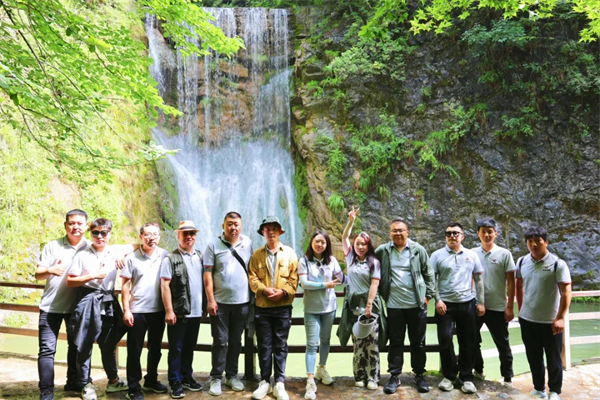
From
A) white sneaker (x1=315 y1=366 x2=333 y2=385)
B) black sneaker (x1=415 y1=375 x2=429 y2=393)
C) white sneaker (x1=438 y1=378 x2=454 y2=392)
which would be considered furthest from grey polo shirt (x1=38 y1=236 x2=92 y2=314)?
white sneaker (x1=438 y1=378 x2=454 y2=392)

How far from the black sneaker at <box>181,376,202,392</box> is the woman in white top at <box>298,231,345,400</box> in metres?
1.15

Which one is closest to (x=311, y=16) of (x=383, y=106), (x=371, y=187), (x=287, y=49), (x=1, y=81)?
(x=287, y=49)

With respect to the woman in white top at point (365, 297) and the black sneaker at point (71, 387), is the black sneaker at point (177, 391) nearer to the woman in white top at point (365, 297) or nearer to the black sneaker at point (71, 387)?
the black sneaker at point (71, 387)

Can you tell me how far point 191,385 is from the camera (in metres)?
4.22

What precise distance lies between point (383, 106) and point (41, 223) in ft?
36.0

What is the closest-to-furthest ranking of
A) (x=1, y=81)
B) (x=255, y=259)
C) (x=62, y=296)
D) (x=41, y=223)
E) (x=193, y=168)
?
(x=1, y=81)
(x=62, y=296)
(x=255, y=259)
(x=41, y=223)
(x=193, y=168)

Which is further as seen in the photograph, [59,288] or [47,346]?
[59,288]

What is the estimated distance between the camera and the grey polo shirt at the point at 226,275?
4.19 meters

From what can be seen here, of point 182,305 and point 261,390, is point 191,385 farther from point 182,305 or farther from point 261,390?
point 182,305

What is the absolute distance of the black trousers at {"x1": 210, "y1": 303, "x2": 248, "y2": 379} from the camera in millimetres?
4168

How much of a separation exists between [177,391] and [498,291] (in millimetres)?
3589

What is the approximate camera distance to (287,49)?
16.3 m

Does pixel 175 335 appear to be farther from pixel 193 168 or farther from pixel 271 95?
pixel 271 95

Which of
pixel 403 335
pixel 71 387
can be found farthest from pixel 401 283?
pixel 71 387
